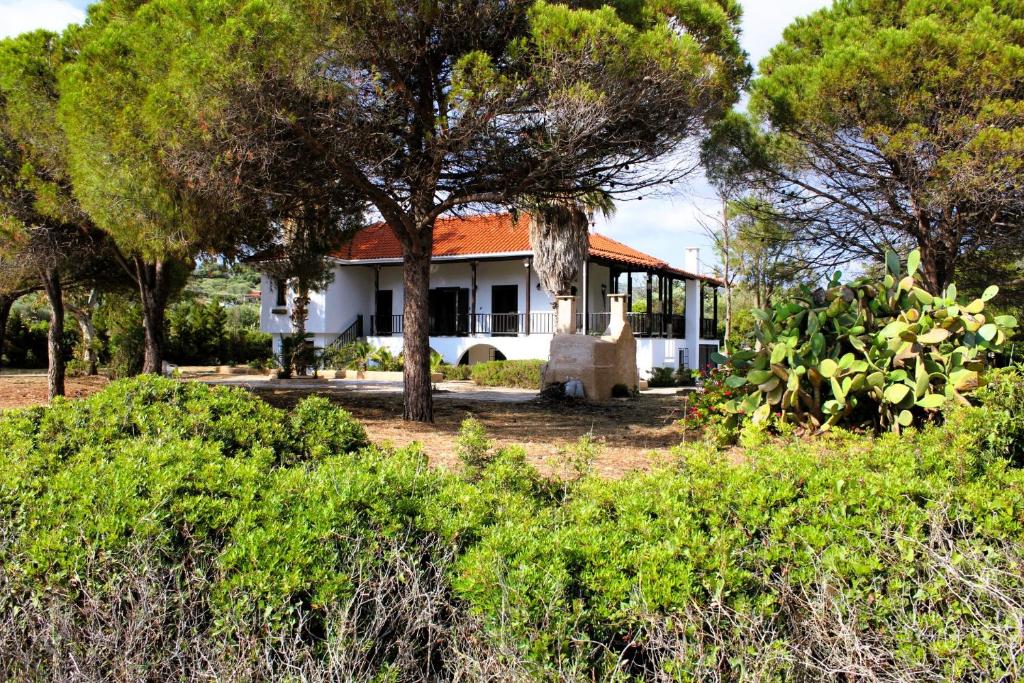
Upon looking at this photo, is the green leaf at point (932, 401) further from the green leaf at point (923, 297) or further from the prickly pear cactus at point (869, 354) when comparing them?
the green leaf at point (923, 297)

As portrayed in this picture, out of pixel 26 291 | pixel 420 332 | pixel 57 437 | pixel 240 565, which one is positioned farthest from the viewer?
pixel 26 291

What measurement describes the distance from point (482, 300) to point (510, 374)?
7.55m

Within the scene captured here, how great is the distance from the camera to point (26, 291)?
1906 cm

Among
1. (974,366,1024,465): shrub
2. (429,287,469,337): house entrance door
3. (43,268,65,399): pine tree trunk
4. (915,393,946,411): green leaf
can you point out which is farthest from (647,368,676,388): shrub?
(974,366,1024,465): shrub

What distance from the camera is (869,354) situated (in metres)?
6.51

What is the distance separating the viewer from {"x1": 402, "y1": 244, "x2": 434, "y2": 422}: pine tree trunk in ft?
35.8

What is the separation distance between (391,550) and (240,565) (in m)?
0.56

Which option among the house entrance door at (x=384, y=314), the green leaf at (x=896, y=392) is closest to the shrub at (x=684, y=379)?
the house entrance door at (x=384, y=314)

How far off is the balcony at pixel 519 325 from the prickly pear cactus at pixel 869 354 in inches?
728

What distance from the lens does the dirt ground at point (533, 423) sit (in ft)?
26.8

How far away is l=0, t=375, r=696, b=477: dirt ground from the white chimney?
18.2 metres

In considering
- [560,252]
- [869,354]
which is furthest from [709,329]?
[869,354]

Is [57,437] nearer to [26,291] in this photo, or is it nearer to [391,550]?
[391,550]

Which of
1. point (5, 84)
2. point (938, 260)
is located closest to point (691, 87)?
point (938, 260)
